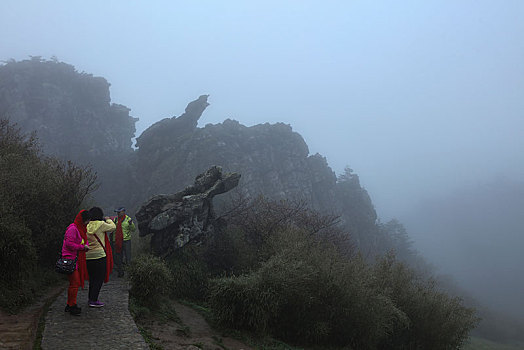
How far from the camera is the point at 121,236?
12.3 metres

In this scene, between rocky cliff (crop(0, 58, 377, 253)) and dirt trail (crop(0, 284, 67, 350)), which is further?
rocky cliff (crop(0, 58, 377, 253))

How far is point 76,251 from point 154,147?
60265mm

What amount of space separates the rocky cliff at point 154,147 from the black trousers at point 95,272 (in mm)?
45429

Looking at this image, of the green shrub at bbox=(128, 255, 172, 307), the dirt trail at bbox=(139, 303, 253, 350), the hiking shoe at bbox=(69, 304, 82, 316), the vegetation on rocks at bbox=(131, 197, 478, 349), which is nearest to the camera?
the hiking shoe at bbox=(69, 304, 82, 316)

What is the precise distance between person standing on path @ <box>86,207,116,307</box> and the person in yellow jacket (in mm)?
4709

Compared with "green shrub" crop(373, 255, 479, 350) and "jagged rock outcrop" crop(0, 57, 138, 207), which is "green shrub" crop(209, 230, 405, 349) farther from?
"jagged rock outcrop" crop(0, 57, 138, 207)

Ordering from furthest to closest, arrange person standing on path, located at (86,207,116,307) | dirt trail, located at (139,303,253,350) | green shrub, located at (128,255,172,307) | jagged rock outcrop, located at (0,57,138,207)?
1. jagged rock outcrop, located at (0,57,138,207)
2. green shrub, located at (128,255,172,307)
3. dirt trail, located at (139,303,253,350)
4. person standing on path, located at (86,207,116,307)

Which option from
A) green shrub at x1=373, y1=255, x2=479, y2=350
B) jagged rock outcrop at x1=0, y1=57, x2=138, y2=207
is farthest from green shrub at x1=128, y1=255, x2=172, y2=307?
jagged rock outcrop at x1=0, y1=57, x2=138, y2=207

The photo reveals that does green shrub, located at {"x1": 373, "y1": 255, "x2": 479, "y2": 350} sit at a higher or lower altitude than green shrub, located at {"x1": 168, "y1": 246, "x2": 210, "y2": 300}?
lower

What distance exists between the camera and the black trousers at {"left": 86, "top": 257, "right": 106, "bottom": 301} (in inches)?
291

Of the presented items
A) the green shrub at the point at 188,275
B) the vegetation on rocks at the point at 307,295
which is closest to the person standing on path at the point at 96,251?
→ the vegetation on rocks at the point at 307,295

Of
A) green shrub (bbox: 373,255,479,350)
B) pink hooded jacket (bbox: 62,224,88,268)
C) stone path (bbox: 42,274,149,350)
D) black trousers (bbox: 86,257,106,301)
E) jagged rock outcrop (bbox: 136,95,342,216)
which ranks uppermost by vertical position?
jagged rock outcrop (bbox: 136,95,342,216)

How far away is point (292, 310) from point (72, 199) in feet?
32.8

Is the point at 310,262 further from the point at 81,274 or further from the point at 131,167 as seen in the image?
the point at 131,167
